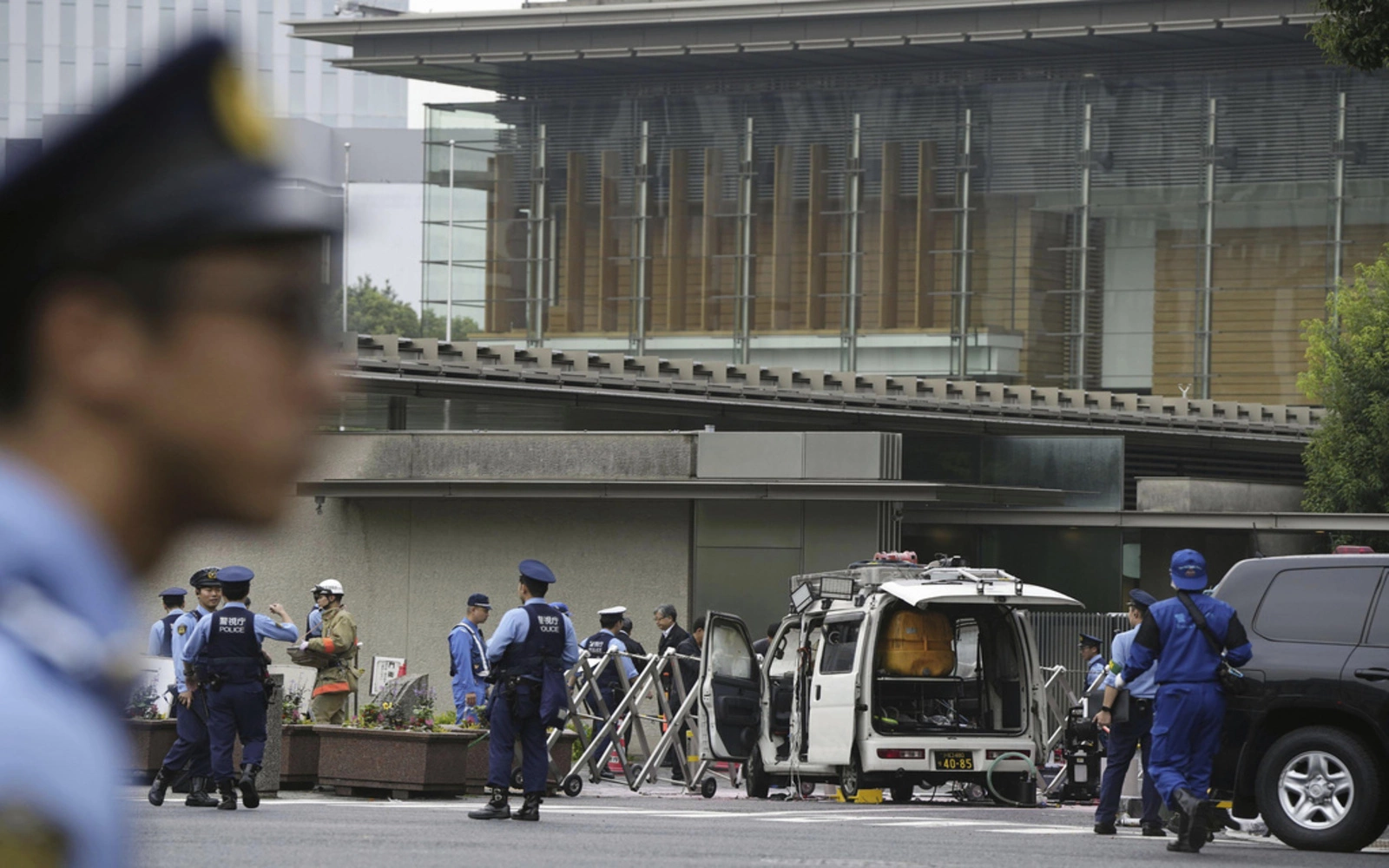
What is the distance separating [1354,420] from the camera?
4259 cm

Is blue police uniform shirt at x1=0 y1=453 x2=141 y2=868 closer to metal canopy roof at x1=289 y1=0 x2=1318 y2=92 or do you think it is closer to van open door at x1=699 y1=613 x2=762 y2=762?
van open door at x1=699 y1=613 x2=762 y2=762

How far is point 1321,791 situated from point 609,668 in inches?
387

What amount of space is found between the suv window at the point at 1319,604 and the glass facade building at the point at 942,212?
4527 centimetres

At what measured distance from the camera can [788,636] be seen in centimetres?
2141

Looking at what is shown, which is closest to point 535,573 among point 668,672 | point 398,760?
point 398,760

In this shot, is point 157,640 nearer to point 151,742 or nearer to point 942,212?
point 151,742

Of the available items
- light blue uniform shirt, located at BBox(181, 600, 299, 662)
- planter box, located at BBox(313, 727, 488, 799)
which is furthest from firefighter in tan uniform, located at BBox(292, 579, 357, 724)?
light blue uniform shirt, located at BBox(181, 600, 299, 662)

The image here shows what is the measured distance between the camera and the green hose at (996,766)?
19.5m

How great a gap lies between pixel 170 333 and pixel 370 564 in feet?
94.0

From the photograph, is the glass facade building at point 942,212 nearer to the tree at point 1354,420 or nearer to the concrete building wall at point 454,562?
the tree at point 1354,420

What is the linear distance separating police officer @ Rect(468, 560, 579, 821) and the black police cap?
15.0m

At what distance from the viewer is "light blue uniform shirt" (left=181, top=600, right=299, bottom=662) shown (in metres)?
16.8

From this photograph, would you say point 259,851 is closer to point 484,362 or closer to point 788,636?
point 788,636

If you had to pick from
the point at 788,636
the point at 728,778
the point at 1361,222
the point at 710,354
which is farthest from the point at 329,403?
the point at 710,354
